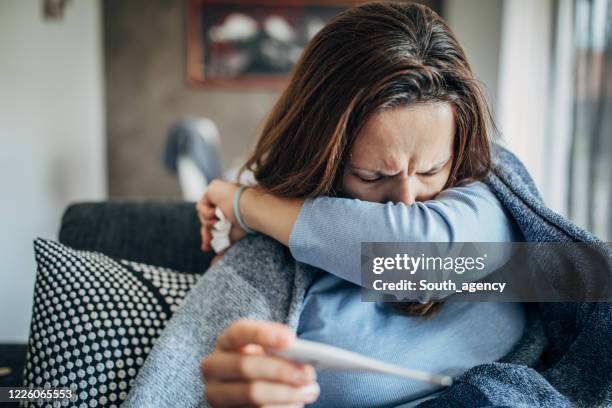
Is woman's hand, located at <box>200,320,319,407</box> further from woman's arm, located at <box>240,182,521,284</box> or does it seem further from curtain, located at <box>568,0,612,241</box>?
curtain, located at <box>568,0,612,241</box>

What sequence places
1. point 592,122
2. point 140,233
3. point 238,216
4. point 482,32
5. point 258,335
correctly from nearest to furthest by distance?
point 258,335 < point 238,216 < point 140,233 < point 592,122 < point 482,32

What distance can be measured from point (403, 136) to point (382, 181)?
0.09m

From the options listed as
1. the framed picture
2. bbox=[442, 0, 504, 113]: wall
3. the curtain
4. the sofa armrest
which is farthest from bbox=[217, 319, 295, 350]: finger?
the framed picture

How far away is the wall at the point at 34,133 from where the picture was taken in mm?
1764

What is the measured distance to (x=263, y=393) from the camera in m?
0.49

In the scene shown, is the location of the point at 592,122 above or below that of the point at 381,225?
above

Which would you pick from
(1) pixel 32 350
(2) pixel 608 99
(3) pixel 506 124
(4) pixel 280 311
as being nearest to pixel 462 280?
(4) pixel 280 311

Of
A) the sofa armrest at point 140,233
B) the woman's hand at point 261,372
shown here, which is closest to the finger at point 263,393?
the woman's hand at point 261,372

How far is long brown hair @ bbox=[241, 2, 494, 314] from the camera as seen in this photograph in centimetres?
71

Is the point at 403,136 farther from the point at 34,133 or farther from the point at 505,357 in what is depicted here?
the point at 34,133

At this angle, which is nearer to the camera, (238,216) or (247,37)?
(238,216)

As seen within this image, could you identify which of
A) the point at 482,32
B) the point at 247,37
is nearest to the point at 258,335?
the point at 482,32

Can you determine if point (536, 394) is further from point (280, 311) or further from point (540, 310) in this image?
point (280, 311)

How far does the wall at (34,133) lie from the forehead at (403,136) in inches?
53.7
